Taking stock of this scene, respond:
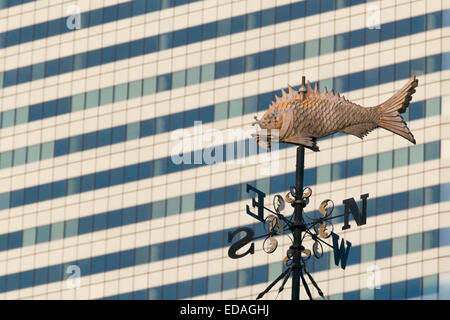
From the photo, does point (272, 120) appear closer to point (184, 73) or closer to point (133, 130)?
point (184, 73)

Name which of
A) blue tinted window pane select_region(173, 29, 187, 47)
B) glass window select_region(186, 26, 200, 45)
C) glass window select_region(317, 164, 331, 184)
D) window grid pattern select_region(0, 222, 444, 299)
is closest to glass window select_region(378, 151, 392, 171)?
glass window select_region(317, 164, 331, 184)

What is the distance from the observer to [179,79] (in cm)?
11850

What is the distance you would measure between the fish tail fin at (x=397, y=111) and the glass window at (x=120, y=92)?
83047 millimetres

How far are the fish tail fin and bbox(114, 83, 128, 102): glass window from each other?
83.0 metres

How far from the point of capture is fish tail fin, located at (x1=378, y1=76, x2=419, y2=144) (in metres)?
37.6

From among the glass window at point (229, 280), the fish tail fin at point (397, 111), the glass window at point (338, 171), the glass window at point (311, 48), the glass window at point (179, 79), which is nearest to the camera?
the fish tail fin at point (397, 111)

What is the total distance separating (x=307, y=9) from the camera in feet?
374

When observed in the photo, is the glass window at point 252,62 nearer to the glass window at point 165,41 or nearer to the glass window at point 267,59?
the glass window at point 267,59

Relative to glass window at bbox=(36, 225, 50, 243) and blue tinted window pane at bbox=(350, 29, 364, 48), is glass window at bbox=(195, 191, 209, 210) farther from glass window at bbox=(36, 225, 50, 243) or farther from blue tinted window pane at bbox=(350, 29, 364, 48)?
blue tinted window pane at bbox=(350, 29, 364, 48)

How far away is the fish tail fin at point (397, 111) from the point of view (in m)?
37.6

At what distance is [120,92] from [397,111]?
83421 millimetres

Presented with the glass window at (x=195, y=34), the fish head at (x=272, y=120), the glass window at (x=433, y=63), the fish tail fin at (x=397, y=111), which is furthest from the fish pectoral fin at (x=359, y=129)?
the glass window at (x=195, y=34)

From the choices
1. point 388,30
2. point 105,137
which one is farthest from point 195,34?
point 388,30
